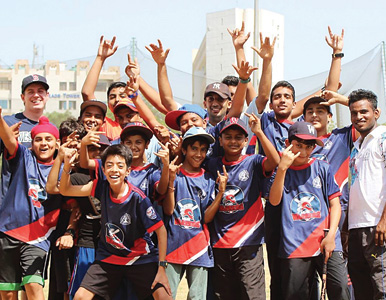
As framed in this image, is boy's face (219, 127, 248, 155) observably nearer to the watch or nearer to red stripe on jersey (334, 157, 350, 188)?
red stripe on jersey (334, 157, 350, 188)

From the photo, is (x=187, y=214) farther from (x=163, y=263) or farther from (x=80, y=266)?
(x=80, y=266)

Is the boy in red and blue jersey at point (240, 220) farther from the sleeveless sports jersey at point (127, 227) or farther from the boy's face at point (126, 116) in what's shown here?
the boy's face at point (126, 116)

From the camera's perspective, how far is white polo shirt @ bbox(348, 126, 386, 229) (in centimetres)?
555

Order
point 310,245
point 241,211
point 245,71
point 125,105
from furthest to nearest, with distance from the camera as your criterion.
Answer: point 125,105
point 245,71
point 241,211
point 310,245

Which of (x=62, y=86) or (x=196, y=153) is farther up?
(x=62, y=86)

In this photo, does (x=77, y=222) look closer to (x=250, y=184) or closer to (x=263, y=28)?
(x=250, y=184)

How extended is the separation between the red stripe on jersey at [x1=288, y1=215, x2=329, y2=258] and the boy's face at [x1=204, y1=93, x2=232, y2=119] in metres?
1.71

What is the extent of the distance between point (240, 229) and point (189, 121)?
4.07 feet

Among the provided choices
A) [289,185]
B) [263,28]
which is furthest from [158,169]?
[263,28]

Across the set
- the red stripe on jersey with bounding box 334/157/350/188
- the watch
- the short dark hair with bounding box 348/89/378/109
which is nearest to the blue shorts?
the watch

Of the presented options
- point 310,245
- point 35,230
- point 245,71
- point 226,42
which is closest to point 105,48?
point 245,71

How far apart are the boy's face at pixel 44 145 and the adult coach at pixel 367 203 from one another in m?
3.06

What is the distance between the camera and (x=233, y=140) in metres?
5.57

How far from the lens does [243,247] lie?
17.7 feet
